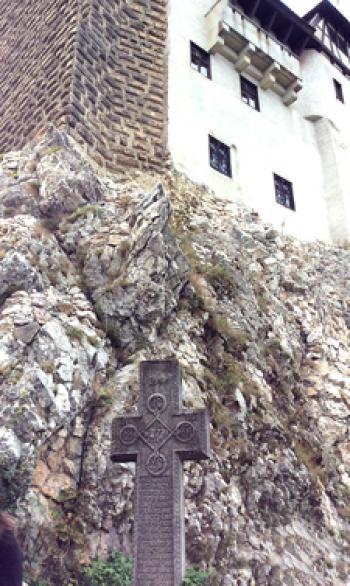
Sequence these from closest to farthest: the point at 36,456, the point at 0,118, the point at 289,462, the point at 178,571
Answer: the point at 178,571 < the point at 36,456 < the point at 289,462 < the point at 0,118

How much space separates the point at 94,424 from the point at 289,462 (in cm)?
323

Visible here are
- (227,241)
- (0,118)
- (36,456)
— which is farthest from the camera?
(0,118)

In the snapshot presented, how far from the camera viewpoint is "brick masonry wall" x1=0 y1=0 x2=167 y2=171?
13008mm

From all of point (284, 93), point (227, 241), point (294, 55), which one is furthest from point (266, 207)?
point (294, 55)

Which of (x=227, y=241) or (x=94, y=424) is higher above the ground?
(x=227, y=241)

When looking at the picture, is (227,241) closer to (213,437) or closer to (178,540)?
(213,437)

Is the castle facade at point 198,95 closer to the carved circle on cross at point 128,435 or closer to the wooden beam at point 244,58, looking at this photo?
the wooden beam at point 244,58

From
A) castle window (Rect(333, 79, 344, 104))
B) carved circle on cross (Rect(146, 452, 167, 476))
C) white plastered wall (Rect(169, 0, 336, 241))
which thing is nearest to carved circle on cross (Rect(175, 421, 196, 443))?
carved circle on cross (Rect(146, 452, 167, 476))

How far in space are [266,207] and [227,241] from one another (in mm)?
2901

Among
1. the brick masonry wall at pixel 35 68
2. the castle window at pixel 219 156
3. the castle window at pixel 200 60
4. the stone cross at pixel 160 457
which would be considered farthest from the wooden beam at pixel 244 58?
the stone cross at pixel 160 457

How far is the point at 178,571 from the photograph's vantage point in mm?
5215

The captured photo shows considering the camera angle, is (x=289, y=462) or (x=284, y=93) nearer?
(x=289, y=462)

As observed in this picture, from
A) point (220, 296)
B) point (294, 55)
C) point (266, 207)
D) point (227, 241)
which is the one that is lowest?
point (220, 296)

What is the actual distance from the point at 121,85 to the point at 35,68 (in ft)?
6.88
